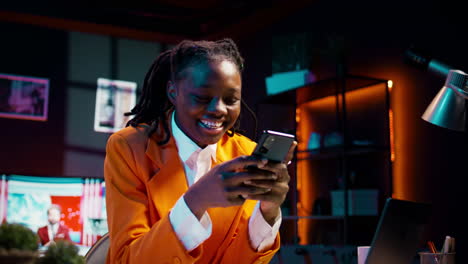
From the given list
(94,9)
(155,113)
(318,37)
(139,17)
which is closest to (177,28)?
(139,17)

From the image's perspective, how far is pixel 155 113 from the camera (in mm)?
1465

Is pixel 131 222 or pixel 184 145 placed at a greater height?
pixel 184 145

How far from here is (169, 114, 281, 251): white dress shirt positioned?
1.07 m

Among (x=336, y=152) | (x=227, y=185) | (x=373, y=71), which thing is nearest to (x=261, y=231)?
(x=227, y=185)

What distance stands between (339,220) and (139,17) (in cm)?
318

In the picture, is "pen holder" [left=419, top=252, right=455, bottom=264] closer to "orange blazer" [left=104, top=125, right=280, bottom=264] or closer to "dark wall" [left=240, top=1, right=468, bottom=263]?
"orange blazer" [left=104, top=125, right=280, bottom=264]

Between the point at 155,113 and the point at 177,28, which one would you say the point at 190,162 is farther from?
the point at 177,28

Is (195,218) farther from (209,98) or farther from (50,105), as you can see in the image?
(50,105)

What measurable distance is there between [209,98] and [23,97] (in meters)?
4.79

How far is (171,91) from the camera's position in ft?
4.43

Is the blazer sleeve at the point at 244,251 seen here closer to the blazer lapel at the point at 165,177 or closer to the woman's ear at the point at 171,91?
the blazer lapel at the point at 165,177

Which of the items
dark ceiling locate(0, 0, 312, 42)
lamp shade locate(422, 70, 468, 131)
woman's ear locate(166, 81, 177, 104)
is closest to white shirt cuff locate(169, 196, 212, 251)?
woman's ear locate(166, 81, 177, 104)

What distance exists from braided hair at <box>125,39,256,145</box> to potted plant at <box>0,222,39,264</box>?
760 millimetres

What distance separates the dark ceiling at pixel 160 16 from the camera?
5.56 m
